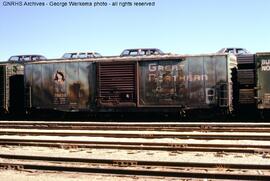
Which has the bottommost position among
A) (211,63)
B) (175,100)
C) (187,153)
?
(187,153)

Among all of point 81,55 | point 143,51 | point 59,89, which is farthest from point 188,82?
point 81,55

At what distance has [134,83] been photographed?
63.7ft

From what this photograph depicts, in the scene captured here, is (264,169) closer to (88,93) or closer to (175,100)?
(175,100)

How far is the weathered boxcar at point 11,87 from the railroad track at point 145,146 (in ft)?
31.7

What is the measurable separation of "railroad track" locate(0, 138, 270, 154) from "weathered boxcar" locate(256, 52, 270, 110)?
7.81 metres

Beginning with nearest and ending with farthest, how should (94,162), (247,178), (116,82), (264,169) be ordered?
(247,178), (264,169), (94,162), (116,82)

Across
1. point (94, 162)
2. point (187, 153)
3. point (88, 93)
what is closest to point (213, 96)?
point (88, 93)

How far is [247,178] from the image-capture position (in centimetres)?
743

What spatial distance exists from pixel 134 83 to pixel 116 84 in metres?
0.95

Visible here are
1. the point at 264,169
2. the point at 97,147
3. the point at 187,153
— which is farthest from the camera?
the point at 97,147

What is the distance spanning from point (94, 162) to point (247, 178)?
3.50 m

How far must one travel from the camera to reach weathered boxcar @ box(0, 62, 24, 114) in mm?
22297

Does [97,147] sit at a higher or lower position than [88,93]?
lower

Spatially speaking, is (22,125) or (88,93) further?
(88,93)
